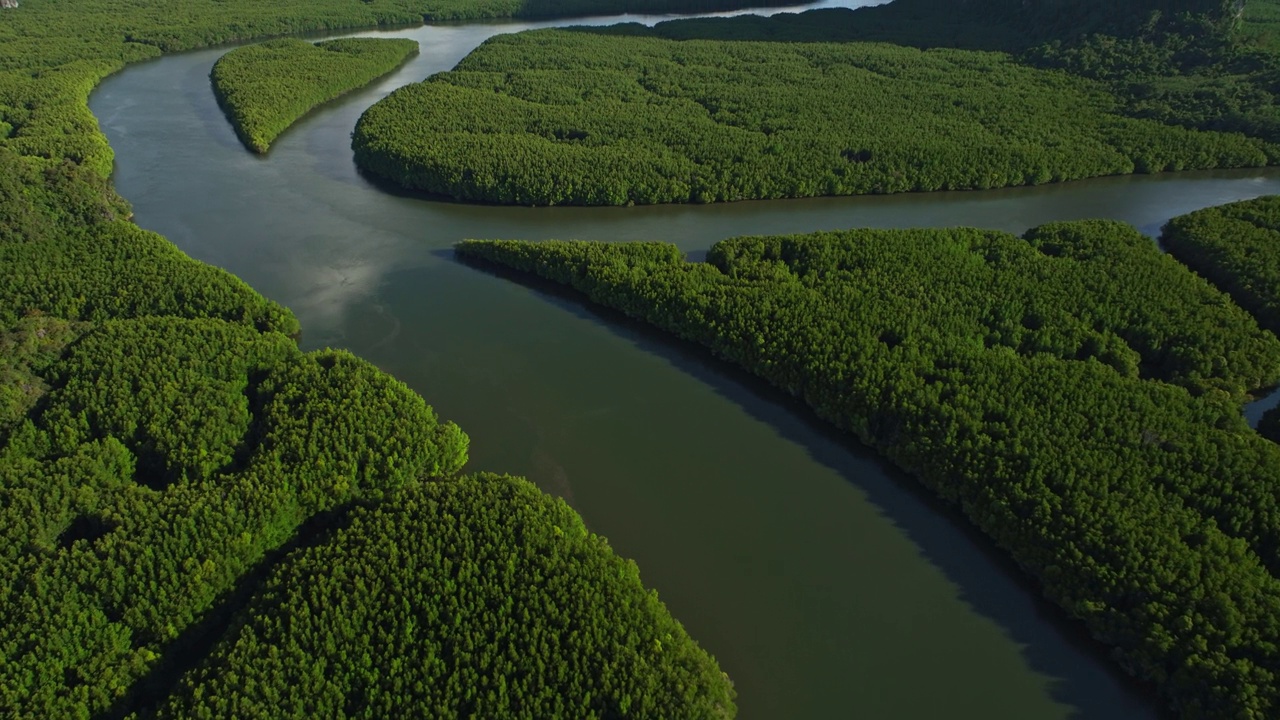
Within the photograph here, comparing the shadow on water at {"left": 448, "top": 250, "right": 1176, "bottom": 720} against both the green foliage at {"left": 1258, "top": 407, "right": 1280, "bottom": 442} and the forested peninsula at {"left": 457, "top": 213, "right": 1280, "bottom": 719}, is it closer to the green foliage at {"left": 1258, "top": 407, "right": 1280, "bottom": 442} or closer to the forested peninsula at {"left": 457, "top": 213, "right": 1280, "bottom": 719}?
the forested peninsula at {"left": 457, "top": 213, "right": 1280, "bottom": 719}

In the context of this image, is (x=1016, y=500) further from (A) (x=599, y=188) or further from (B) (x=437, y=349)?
(A) (x=599, y=188)

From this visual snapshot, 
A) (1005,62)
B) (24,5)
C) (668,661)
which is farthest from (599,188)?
(24,5)

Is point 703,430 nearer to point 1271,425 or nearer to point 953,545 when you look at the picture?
point 953,545

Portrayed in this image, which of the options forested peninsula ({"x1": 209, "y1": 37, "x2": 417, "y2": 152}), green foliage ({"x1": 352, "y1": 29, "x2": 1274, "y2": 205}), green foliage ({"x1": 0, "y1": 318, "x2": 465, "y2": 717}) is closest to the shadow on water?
green foliage ({"x1": 0, "y1": 318, "x2": 465, "y2": 717})

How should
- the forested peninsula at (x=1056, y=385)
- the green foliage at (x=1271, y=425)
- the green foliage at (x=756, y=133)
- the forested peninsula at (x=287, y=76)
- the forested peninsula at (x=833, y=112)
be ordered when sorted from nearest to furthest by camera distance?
the forested peninsula at (x=1056, y=385) → the green foliage at (x=1271, y=425) → the green foliage at (x=756, y=133) → the forested peninsula at (x=833, y=112) → the forested peninsula at (x=287, y=76)

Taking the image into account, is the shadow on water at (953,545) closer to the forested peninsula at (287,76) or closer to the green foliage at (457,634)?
the green foliage at (457,634)

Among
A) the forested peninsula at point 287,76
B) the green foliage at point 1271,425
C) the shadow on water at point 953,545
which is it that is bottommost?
the shadow on water at point 953,545

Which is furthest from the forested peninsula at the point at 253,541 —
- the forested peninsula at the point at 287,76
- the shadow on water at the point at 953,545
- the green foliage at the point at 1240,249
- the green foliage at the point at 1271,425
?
the green foliage at the point at 1240,249
